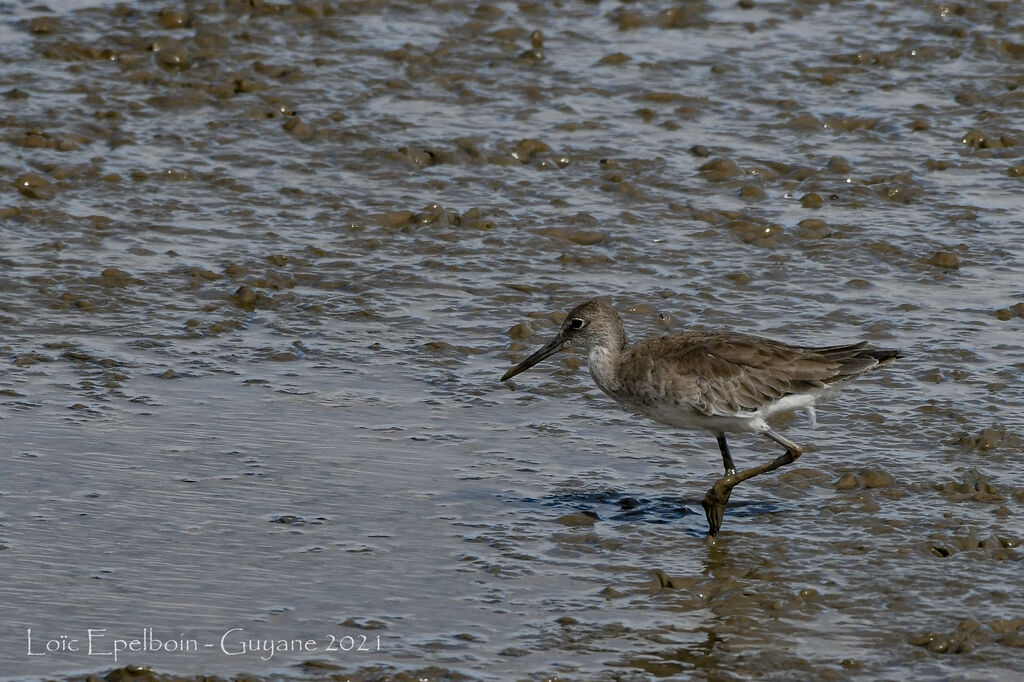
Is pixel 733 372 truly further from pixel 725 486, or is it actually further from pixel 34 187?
pixel 34 187

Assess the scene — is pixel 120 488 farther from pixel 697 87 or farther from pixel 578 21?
pixel 578 21

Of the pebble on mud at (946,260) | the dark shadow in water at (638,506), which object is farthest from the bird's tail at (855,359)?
the pebble on mud at (946,260)

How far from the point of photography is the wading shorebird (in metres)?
8.13

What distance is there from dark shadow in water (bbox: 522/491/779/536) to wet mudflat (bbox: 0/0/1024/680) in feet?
0.08

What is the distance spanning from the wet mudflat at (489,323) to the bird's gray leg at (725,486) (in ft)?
0.36

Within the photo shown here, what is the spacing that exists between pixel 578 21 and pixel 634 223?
14.5ft

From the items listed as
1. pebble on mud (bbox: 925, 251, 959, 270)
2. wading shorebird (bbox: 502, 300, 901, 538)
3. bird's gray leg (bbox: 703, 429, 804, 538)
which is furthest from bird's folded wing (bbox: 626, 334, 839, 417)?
pebble on mud (bbox: 925, 251, 959, 270)

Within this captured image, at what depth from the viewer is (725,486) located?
8.05m

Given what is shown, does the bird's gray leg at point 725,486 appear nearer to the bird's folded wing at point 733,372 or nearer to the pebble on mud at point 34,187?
the bird's folded wing at point 733,372

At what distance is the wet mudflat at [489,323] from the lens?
287 inches

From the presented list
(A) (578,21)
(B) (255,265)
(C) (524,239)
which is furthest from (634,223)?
(A) (578,21)

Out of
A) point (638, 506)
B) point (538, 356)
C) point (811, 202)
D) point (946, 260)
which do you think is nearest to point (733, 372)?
point (638, 506)

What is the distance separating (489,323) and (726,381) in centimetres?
274

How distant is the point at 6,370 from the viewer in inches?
382
